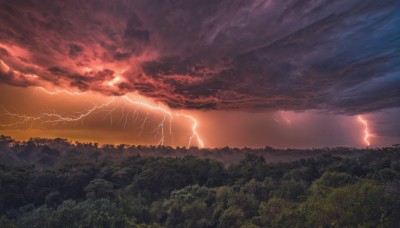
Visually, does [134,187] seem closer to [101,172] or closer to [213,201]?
[101,172]

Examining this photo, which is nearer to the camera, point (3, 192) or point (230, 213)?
point (230, 213)

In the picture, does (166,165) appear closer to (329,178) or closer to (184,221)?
(184,221)

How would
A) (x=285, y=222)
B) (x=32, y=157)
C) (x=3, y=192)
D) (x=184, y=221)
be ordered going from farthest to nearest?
1. (x=32, y=157)
2. (x=3, y=192)
3. (x=184, y=221)
4. (x=285, y=222)

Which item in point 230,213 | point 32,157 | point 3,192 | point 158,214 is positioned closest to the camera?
point 230,213

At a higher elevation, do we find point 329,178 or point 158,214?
point 329,178

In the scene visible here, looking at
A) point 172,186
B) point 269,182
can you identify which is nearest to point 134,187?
point 172,186

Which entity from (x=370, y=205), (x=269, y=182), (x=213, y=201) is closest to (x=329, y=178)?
(x=269, y=182)
